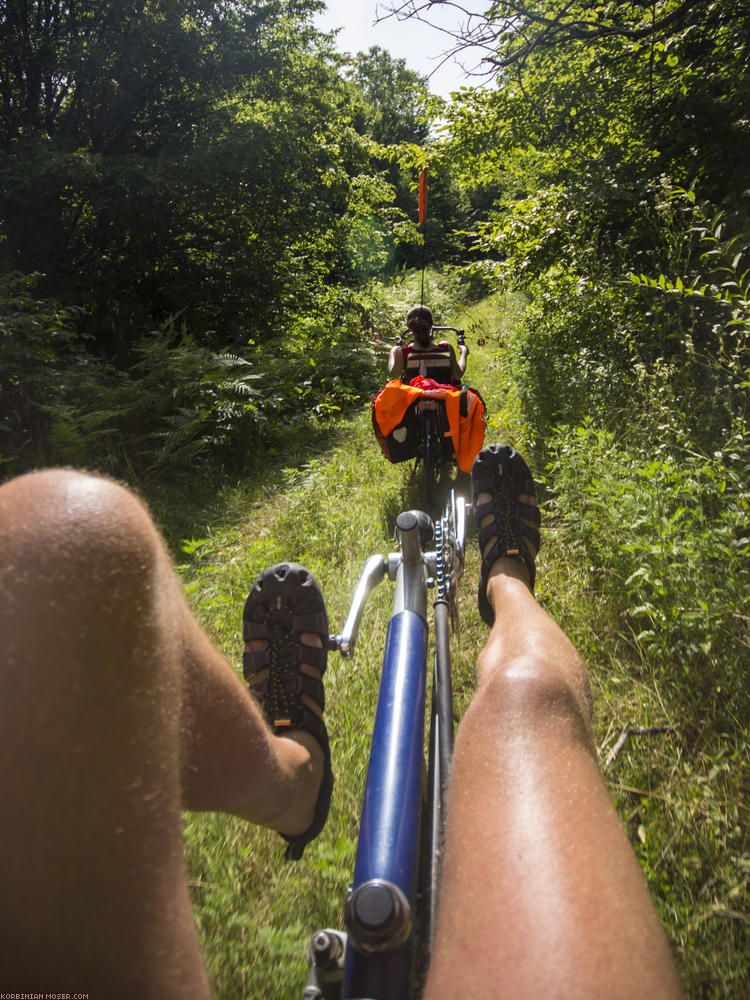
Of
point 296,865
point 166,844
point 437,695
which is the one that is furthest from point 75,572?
point 296,865

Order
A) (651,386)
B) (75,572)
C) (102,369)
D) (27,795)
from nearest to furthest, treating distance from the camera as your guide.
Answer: (27,795) → (75,572) → (651,386) → (102,369)

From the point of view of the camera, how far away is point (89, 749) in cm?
66

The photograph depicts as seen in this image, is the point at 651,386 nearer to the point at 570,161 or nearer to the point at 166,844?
the point at 570,161

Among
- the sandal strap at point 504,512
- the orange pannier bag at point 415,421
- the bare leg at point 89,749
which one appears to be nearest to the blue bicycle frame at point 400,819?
the bare leg at point 89,749

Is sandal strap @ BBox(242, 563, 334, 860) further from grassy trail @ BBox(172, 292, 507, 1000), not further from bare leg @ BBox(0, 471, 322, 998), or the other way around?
bare leg @ BBox(0, 471, 322, 998)

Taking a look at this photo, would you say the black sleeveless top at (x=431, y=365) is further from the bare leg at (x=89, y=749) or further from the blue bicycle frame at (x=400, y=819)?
the bare leg at (x=89, y=749)

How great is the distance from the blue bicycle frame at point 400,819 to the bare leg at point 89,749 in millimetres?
369

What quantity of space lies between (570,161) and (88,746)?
6144 mm

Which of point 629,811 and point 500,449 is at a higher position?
point 500,449

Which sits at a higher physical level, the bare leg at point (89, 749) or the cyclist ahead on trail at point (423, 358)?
the cyclist ahead on trail at point (423, 358)

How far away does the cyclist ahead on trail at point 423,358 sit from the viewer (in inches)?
181

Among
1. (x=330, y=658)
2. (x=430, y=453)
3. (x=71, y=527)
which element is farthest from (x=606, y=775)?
(x=430, y=453)

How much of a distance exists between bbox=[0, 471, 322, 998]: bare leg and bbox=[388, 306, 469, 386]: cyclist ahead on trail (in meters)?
4.04

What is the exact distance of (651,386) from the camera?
3287 millimetres
